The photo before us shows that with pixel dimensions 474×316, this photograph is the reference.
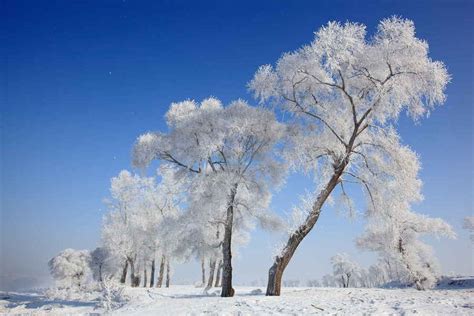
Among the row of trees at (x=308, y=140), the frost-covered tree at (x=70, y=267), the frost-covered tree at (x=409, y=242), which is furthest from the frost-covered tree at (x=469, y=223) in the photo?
the frost-covered tree at (x=70, y=267)

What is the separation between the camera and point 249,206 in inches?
696

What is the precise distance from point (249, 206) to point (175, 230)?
3.84 meters

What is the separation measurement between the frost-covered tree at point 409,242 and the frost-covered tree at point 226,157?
5436 millimetres

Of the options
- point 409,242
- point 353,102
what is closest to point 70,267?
point 409,242

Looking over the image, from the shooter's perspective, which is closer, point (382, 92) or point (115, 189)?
point (382, 92)

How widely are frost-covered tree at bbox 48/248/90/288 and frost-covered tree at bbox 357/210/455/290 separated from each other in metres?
48.1

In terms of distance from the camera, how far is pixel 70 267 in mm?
62719

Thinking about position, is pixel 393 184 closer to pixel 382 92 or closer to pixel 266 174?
pixel 382 92

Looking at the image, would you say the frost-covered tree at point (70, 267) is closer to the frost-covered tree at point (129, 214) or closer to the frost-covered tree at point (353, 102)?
the frost-covered tree at point (129, 214)

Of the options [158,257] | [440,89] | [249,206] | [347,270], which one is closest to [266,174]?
[249,206]

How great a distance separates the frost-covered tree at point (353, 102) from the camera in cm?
1398

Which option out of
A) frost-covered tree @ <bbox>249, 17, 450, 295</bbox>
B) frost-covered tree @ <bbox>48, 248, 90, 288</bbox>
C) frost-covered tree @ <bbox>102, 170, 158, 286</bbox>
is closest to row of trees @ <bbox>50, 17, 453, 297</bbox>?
frost-covered tree @ <bbox>249, 17, 450, 295</bbox>

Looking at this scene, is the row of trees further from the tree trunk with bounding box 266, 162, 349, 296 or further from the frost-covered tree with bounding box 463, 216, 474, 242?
the frost-covered tree with bounding box 463, 216, 474, 242

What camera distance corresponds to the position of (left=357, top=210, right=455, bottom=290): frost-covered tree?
609 inches
